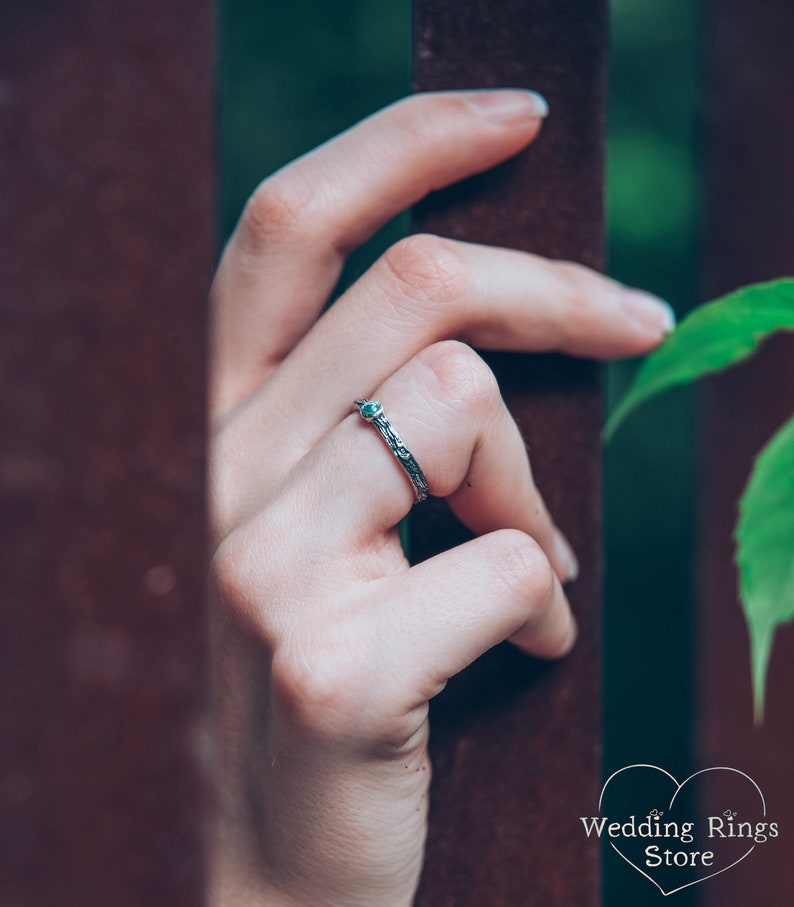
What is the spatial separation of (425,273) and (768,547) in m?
0.28

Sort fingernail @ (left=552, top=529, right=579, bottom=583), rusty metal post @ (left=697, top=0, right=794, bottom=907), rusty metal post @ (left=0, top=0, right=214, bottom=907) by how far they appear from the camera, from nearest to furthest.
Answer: rusty metal post @ (left=0, top=0, right=214, bottom=907) → fingernail @ (left=552, top=529, right=579, bottom=583) → rusty metal post @ (left=697, top=0, right=794, bottom=907)

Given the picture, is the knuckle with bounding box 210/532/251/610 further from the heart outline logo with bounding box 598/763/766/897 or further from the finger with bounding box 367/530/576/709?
the heart outline logo with bounding box 598/763/766/897

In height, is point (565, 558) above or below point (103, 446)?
below

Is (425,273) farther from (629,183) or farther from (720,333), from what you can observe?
(629,183)

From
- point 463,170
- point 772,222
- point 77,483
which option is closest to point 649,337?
point 463,170

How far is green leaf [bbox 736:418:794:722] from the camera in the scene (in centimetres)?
50

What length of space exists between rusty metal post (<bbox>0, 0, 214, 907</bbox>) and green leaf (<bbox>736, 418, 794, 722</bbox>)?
14.2 inches

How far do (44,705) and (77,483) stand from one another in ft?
0.27

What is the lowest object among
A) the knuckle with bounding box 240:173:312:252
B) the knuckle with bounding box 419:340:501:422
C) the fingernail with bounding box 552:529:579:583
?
the fingernail with bounding box 552:529:579:583

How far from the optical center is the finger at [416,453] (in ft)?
1.53

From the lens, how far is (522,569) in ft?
1.51

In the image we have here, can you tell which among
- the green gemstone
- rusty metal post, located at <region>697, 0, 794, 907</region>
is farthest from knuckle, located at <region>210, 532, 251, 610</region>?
rusty metal post, located at <region>697, 0, 794, 907</region>

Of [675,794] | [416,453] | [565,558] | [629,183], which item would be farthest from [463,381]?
[629,183]

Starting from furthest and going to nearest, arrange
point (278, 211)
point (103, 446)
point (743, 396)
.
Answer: point (743, 396), point (278, 211), point (103, 446)
